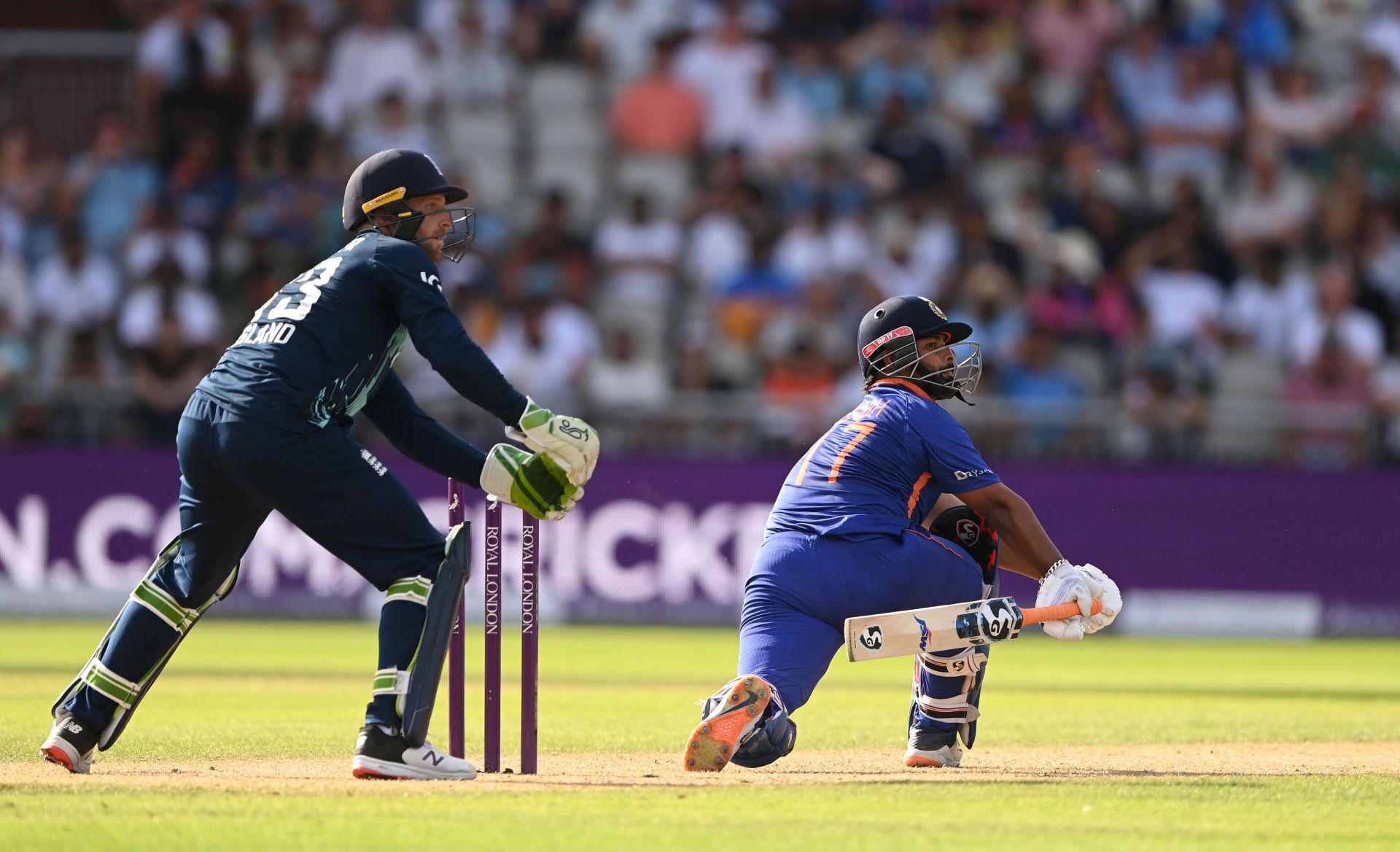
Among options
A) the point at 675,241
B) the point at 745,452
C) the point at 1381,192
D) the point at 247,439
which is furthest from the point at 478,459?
the point at 1381,192

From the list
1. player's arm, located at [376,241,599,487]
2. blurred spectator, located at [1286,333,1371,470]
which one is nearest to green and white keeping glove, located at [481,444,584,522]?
player's arm, located at [376,241,599,487]

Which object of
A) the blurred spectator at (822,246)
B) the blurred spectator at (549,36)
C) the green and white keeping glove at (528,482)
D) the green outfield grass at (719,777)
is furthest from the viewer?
the blurred spectator at (549,36)

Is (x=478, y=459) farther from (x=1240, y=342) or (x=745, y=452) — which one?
(x=1240, y=342)

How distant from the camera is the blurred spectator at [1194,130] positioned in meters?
19.9

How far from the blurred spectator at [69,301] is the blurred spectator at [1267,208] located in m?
10.8

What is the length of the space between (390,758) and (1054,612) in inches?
96.8

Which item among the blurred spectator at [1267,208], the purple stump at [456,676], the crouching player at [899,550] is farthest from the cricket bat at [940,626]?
the blurred spectator at [1267,208]

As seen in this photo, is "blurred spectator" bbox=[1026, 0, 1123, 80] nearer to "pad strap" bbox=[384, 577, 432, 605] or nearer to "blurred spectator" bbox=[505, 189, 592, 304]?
"blurred spectator" bbox=[505, 189, 592, 304]

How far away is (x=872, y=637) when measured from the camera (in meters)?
7.34

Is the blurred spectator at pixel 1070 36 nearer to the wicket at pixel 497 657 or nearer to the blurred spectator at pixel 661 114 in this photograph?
the blurred spectator at pixel 661 114

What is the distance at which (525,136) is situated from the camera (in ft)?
66.6

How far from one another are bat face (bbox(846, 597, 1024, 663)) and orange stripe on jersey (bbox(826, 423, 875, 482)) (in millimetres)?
636

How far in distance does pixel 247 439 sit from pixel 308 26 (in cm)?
1438

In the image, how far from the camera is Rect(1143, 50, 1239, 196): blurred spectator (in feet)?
65.2
